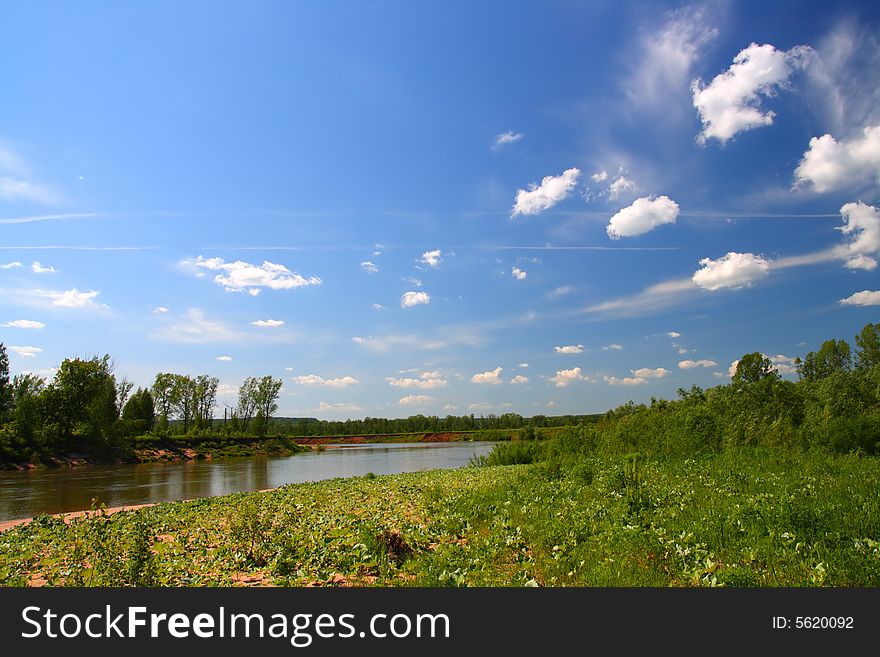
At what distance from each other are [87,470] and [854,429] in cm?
6776

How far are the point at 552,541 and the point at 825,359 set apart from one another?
110 meters

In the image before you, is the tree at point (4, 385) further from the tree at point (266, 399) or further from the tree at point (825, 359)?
the tree at point (825, 359)

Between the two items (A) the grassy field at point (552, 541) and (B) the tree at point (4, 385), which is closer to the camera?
(A) the grassy field at point (552, 541)

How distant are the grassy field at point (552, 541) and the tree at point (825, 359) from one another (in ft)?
319

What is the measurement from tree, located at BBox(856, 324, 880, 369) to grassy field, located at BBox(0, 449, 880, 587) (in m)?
77.2

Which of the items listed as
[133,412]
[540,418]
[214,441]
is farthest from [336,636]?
[540,418]

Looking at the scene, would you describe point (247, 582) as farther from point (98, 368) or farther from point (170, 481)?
point (98, 368)

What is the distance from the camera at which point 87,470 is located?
5512 cm

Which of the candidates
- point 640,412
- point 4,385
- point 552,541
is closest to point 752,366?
point 640,412

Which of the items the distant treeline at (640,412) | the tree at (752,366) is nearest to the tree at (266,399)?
the distant treeline at (640,412)

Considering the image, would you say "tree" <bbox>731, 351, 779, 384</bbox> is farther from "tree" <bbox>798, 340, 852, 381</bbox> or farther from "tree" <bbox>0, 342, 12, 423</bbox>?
"tree" <bbox>0, 342, 12, 423</bbox>

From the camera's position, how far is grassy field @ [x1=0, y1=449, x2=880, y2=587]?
664cm

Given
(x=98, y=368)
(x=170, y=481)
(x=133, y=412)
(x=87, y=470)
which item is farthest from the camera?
(x=133, y=412)

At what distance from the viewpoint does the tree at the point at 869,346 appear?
71.8 metres
